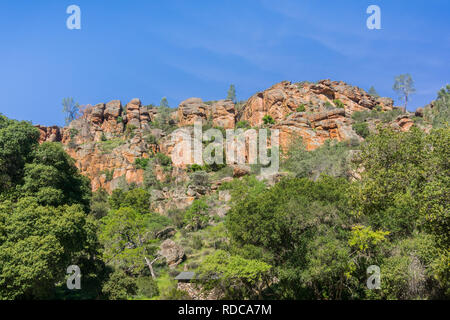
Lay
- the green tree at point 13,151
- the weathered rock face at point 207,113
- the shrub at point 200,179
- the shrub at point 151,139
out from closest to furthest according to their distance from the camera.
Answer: the green tree at point 13,151, the shrub at point 200,179, the shrub at point 151,139, the weathered rock face at point 207,113

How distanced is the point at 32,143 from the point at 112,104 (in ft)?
232

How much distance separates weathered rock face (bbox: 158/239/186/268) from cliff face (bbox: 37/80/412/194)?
56.5 feet

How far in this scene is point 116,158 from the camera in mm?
65125

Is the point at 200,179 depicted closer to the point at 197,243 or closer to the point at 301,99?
the point at 197,243

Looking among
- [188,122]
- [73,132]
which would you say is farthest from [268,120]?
[73,132]

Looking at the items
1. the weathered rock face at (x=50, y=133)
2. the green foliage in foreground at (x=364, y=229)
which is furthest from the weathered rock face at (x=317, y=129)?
the weathered rock face at (x=50, y=133)

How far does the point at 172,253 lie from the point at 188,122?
56.8 m

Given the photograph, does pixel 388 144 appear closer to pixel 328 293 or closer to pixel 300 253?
pixel 300 253

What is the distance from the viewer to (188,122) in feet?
272

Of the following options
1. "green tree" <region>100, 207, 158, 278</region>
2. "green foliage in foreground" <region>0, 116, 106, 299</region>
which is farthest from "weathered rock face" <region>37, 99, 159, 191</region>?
"green foliage in foreground" <region>0, 116, 106, 299</region>

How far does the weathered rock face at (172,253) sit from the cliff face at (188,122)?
17.2 metres

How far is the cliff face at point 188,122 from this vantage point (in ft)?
196

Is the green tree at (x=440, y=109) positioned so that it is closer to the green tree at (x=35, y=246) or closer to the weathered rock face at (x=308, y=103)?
the weathered rock face at (x=308, y=103)

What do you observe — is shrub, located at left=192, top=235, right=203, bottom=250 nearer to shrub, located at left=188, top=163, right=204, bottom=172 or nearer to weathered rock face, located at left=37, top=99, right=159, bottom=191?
shrub, located at left=188, top=163, right=204, bottom=172
